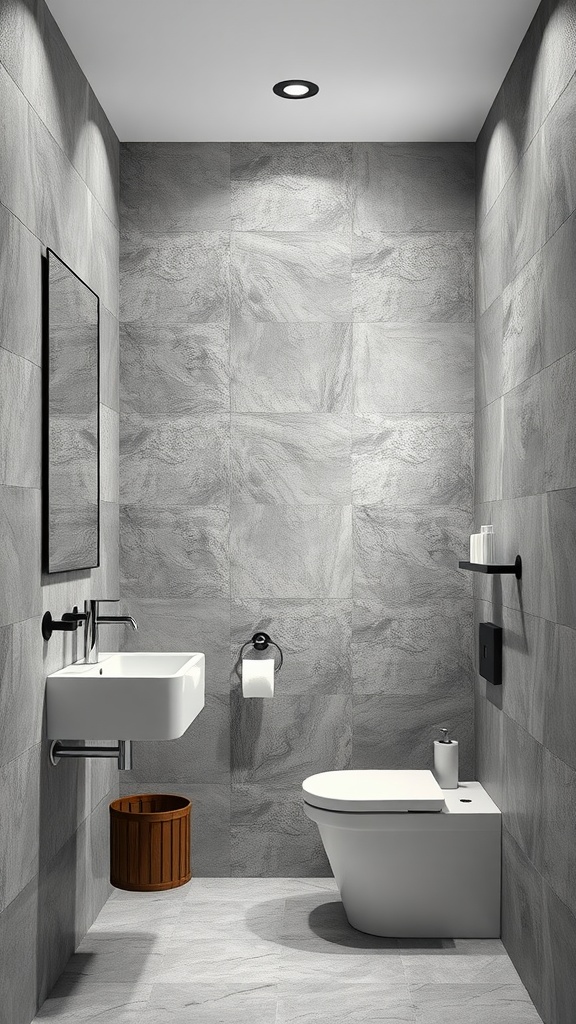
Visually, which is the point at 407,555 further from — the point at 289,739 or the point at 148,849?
the point at 148,849

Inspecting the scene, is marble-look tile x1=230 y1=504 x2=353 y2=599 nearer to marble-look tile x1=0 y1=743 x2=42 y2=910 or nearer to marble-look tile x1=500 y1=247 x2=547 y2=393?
marble-look tile x1=500 y1=247 x2=547 y2=393

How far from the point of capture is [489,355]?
3.54 metres

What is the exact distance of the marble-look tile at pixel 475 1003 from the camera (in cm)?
270

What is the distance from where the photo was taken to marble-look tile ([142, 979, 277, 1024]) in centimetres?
270

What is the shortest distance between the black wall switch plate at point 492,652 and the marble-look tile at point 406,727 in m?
0.44

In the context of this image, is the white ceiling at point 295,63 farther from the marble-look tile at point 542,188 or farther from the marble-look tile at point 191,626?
the marble-look tile at point 191,626

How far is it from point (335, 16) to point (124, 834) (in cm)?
267

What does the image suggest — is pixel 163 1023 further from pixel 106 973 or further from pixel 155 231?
pixel 155 231

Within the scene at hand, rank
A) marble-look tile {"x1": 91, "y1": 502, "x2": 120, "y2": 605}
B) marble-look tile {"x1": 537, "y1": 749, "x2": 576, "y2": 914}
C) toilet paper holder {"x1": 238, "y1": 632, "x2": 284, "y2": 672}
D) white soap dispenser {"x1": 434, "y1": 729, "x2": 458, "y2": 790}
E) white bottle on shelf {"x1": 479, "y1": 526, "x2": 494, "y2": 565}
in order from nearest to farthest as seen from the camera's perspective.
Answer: marble-look tile {"x1": 537, "y1": 749, "x2": 576, "y2": 914}, white bottle on shelf {"x1": 479, "y1": 526, "x2": 494, "y2": 565}, marble-look tile {"x1": 91, "y1": 502, "x2": 120, "y2": 605}, white soap dispenser {"x1": 434, "y1": 729, "x2": 458, "y2": 790}, toilet paper holder {"x1": 238, "y1": 632, "x2": 284, "y2": 672}

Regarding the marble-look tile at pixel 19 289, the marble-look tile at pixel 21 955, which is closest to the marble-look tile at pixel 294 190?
the marble-look tile at pixel 19 289

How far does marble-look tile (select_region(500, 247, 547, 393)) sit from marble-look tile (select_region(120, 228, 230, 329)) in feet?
3.85

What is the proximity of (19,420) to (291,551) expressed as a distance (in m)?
1.53

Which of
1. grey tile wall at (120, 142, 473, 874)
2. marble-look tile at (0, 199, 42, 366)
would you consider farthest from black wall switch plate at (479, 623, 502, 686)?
marble-look tile at (0, 199, 42, 366)

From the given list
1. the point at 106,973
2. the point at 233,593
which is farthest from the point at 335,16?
the point at 106,973
